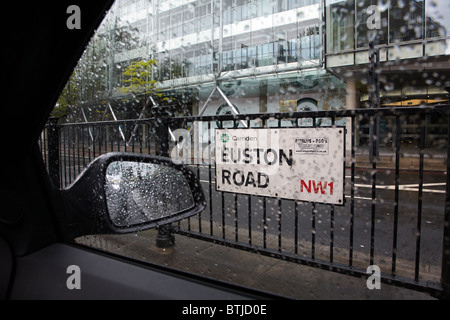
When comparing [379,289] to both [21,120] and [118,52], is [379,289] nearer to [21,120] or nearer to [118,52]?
[21,120]

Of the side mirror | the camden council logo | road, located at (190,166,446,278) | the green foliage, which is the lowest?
road, located at (190,166,446,278)

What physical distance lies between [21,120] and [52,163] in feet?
10.7

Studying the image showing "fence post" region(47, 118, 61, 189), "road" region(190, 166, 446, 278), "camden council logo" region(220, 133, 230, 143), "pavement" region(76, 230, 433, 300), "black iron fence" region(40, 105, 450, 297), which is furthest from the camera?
"fence post" region(47, 118, 61, 189)

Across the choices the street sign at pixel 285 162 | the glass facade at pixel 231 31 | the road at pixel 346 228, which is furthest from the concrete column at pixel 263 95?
the road at pixel 346 228

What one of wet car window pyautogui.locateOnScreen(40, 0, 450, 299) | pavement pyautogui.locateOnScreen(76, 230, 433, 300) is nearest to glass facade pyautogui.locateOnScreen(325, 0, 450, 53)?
wet car window pyautogui.locateOnScreen(40, 0, 450, 299)

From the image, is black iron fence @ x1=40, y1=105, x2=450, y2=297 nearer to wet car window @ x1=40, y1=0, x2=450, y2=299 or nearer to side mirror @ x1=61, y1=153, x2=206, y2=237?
wet car window @ x1=40, y1=0, x2=450, y2=299

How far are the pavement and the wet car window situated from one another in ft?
0.06

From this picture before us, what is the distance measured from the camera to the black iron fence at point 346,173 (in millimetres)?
2398

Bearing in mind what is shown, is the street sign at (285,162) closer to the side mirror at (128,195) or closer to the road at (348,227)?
the road at (348,227)

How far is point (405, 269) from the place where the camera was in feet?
9.82

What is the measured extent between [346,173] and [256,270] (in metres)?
1.80

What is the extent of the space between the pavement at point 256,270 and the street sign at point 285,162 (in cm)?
63

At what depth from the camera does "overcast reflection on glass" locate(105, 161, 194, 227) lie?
146 cm

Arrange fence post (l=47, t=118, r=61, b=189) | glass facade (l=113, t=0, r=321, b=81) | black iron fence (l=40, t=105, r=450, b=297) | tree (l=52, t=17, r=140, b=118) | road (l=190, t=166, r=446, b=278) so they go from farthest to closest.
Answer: fence post (l=47, t=118, r=61, b=189), road (l=190, t=166, r=446, b=278), glass facade (l=113, t=0, r=321, b=81), black iron fence (l=40, t=105, r=450, b=297), tree (l=52, t=17, r=140, b=118)
